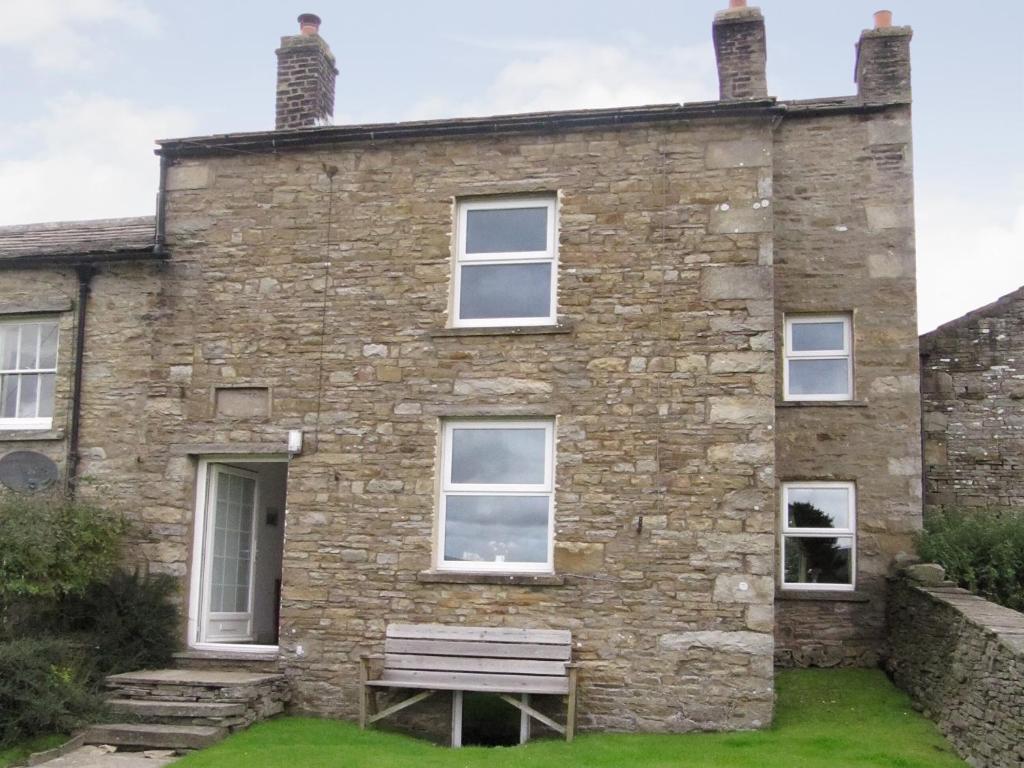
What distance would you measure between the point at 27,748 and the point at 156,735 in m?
1.13

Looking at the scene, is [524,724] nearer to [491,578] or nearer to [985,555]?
[491,578]

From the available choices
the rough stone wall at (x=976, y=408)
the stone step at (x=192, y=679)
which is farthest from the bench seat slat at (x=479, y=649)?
the rough stone wall at (x=976, y=408)

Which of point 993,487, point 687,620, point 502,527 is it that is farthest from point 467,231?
point 993,487

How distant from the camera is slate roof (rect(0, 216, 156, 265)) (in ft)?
43.5

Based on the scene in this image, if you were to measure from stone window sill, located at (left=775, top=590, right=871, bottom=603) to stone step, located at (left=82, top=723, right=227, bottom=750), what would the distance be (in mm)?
6794

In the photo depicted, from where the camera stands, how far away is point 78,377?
43.0 ft

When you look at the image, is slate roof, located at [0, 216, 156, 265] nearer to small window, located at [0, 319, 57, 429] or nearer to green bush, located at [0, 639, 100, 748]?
small window, located at [0, 319, 57, 429]

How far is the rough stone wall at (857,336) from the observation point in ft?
44.1

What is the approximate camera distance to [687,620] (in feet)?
36.2

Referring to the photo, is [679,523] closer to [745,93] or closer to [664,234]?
[664,234]

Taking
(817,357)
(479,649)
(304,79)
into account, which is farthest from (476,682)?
(304,79)

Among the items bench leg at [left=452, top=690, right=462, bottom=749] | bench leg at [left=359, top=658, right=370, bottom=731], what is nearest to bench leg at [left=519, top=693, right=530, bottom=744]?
bench leg at [left=452, top=690, right=462, bottom=749]

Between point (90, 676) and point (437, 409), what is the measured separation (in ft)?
14.6

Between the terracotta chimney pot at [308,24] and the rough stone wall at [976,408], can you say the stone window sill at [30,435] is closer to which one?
the terracotta chimney pot at [308,24]
